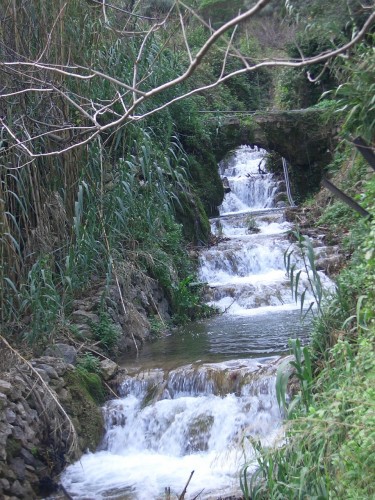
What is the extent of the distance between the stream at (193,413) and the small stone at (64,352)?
1.70 ft

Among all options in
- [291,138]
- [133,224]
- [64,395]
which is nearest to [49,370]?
[64,395]

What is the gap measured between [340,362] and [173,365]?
113 inches

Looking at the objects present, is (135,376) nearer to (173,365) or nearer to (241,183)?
(173,365)

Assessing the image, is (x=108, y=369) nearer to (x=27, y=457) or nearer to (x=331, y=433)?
(x=27, y=457)

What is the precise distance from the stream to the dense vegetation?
0.36 metres

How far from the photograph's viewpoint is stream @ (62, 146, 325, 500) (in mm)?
5285

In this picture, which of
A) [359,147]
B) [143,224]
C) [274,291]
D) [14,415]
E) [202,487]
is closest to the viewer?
[359,147]

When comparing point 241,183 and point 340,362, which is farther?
point 241,183

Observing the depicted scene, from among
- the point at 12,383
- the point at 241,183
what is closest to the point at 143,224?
the point at 12,383

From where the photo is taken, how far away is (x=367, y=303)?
15.1 ft

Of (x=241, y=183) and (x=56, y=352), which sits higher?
(x=241, y=183)

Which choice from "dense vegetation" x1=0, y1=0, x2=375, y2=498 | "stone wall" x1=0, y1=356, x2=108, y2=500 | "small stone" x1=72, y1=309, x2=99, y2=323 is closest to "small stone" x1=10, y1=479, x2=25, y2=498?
"stone wall" x1=0, y1=356, x2=108, y2=500

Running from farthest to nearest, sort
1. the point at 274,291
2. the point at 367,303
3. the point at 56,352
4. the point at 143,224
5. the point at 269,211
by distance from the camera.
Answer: the point at 269,211 → the point at 274,291 → the point at 143,224 → the point at 56,352 → the point at 367,303

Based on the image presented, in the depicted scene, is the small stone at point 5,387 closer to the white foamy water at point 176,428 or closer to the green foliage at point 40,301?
the green foliage at point 40,301
